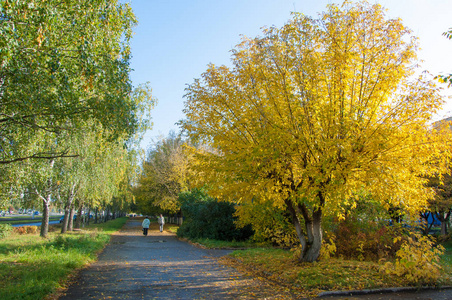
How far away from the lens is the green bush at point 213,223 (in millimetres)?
20438

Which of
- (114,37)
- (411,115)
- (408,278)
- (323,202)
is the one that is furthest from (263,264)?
(114,37)

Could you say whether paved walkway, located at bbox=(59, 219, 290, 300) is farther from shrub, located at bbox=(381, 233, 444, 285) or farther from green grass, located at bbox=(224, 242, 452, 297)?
shrub, located at bbox=(381, 233, 444, 285)

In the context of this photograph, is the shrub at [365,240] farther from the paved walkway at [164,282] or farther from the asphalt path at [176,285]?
the paved walkway at [164,282]

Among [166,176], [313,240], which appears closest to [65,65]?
[313,240]

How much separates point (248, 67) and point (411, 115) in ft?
15.0

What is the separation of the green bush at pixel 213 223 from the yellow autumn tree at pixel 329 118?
982 cm

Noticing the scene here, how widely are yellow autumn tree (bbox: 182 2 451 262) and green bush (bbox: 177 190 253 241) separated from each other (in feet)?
32.2

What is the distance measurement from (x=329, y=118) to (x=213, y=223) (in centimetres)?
1432

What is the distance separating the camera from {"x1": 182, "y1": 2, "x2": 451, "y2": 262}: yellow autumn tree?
26.3 feet

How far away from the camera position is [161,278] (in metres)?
9.17

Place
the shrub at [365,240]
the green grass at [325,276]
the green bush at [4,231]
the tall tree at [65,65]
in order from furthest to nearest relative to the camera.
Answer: the green bush at [4,231] → the shrub at [365,240] → the green grass at [325,276] → the tall tree at [65,65]

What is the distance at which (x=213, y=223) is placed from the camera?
21.1 m

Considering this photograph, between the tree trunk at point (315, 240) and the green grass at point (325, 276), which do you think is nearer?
the green grass at point (325, 276)

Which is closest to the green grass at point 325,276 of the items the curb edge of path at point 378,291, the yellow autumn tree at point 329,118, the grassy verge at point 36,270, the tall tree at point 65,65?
the curb edge of path at point 378,291
